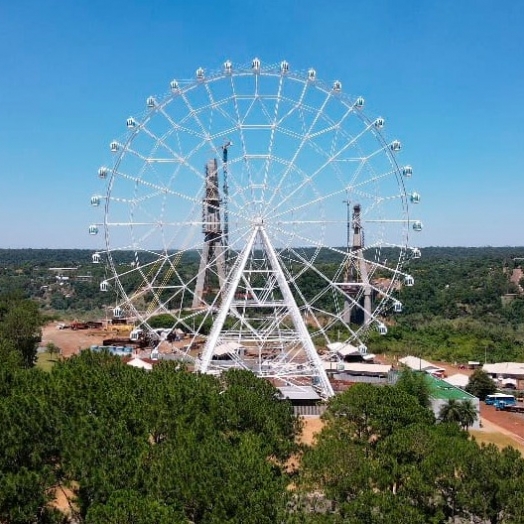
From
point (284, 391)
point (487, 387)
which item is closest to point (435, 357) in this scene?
point (487, 387)

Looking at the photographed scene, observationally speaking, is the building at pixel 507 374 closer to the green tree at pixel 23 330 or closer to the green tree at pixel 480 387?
the green tree at pixel 480 387

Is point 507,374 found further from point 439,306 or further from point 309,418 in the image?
point 439,306

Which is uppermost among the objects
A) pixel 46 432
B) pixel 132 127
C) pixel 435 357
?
pixel 132 127

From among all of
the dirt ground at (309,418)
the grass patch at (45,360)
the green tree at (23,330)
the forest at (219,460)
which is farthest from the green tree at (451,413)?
the grass patch at (45,360)

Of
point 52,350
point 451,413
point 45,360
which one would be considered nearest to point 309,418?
point 451,413

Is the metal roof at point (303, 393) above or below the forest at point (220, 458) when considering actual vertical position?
below

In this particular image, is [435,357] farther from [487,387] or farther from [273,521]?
[273,521]

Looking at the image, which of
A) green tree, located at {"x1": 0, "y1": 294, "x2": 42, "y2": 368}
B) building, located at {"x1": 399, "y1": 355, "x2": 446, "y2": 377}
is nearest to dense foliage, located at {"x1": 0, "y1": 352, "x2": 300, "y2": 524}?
green tree, located at {"x1": 0, "y1": 294, "x2": 42, "y2": 368}

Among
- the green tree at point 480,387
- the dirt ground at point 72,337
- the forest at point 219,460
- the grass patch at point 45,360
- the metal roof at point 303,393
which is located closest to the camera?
the forest at point 219,460

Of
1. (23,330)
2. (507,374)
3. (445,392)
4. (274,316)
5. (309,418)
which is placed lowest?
(309,418)

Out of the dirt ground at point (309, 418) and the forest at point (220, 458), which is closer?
the forest at point (220, 458)

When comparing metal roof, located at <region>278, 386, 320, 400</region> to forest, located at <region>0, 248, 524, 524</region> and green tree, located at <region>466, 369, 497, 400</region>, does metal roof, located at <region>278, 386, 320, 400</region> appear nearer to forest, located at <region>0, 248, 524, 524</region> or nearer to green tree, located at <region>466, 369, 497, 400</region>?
forest, located at <region>0, 248, 524, 524</region>
